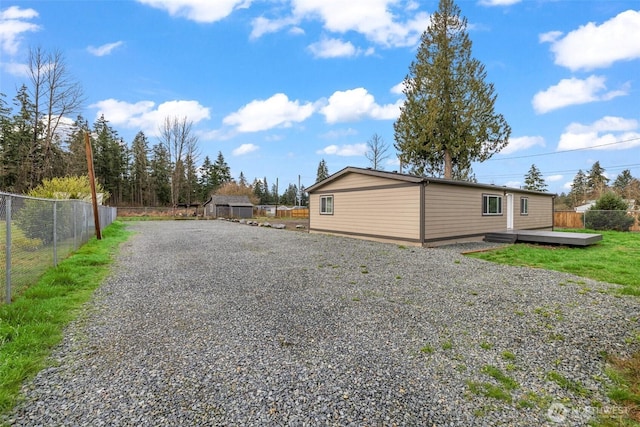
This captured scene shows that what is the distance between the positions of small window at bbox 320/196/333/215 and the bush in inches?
631

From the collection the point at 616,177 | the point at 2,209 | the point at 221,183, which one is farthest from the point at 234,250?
the point at 616,177

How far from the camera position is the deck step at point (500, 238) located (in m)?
12.0

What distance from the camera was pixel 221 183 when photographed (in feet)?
178

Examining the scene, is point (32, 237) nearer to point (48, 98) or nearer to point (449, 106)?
point (449, 106)

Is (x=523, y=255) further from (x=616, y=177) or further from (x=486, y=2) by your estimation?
(x=616, y=177)

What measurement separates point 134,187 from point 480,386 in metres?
50.5

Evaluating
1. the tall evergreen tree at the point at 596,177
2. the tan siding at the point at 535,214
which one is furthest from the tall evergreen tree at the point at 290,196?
the tan siding at the point at 535,214

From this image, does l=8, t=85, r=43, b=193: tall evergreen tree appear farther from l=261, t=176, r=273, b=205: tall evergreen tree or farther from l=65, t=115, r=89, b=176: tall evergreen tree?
l=261, t=176, r=273, b=205: tall evergreen tree

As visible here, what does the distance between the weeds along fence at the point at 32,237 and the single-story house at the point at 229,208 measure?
26085mm

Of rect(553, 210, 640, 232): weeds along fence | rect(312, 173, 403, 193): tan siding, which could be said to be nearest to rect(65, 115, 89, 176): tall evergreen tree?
rect(312, 173, 403, 193): tan siding

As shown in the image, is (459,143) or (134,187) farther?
(134,187)

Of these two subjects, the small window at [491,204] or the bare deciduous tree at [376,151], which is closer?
the small window at [491,204]

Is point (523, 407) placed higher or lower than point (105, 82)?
lower

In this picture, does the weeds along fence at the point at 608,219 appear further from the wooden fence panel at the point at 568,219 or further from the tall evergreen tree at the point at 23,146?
the tall evergreen tree at the point at 23,146
